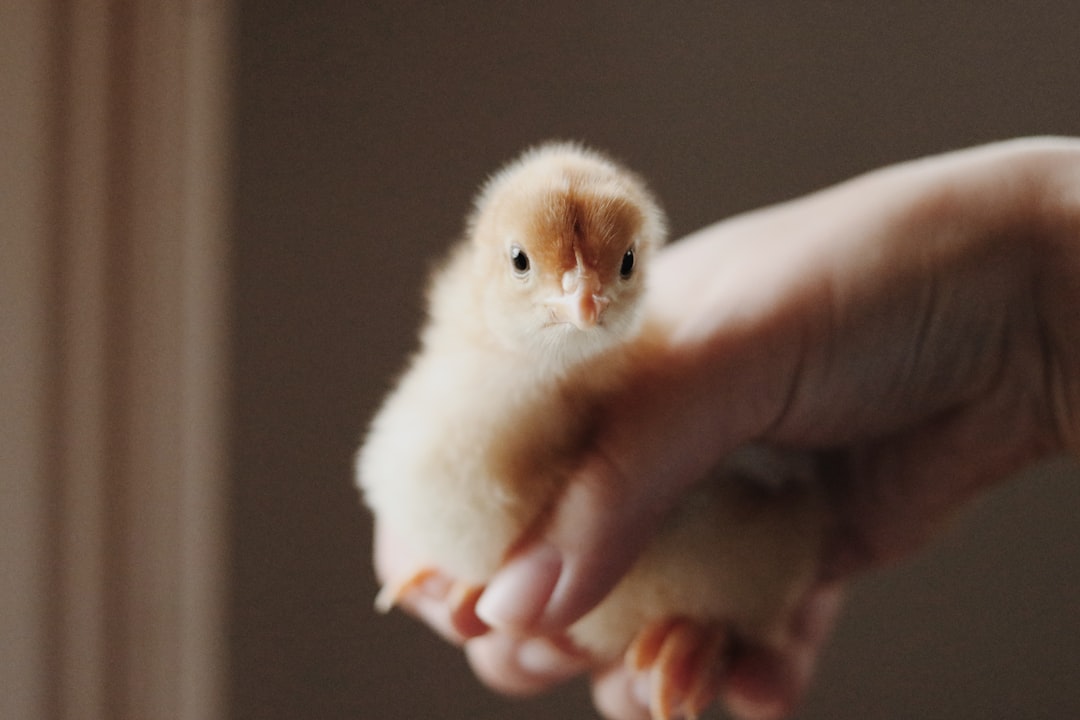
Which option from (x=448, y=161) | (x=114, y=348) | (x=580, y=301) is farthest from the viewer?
(x=448, y=161)

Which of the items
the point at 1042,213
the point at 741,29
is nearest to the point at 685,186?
the point at 741,29

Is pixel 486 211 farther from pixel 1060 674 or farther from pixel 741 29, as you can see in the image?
pixel 1060 674

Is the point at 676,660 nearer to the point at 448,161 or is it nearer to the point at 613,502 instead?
the point at 613,502

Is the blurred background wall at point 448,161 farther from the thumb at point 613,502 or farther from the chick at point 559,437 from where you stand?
the thumb at point 613,502

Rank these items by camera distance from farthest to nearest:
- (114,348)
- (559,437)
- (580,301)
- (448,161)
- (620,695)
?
(448,161) → (114,348) → (620,695) → (559,437) → (580,301)

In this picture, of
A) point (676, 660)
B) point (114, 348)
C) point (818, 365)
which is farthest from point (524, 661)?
point (114, 348)

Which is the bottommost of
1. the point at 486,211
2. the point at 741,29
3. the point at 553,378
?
the point at 553,378
